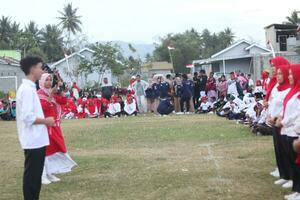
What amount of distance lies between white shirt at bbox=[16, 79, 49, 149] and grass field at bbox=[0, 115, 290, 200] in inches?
52.6

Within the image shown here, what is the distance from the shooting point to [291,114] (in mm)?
6332

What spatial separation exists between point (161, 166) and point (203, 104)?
12540 millimetres

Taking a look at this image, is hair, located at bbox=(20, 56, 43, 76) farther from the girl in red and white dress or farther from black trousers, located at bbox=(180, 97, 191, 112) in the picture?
black trousers, located at bbox=(180, 97, 191, 112)

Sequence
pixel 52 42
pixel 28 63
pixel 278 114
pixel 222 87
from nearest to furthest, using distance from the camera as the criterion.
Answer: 1. pixel 28 63
2. pixel 278 114
3. pixel 222 87
4. pixel 52 42

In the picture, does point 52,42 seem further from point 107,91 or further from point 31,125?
point 31,125

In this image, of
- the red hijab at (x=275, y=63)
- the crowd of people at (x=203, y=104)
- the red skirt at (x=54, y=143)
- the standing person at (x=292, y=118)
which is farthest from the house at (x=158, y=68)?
the standing person at (x=292, y=118)

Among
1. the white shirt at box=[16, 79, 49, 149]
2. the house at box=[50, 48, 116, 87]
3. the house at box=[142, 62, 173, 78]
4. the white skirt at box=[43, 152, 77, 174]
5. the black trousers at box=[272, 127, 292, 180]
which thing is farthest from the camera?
the house at box=[142, 62, 173, 78]

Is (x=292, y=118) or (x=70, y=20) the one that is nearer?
(x=292, y=118)

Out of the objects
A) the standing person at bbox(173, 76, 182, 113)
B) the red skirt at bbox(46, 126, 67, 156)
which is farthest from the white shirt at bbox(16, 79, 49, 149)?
the standing person at bbox(173, 76, 182, 113)

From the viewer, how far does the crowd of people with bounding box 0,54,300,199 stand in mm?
6613

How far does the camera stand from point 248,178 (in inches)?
305

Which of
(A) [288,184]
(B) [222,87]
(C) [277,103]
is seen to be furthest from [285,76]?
(B) [222,87]

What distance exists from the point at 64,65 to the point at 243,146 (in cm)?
4444

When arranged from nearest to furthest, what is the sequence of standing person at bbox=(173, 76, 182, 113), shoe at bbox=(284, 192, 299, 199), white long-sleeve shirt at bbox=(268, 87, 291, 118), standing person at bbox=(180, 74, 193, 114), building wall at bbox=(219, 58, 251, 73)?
shoe at bbox=(284, 192, 299, 199) < white long-sleeve shirt at bbox=(268, 87, 291, 118) < standing person at bbox=(180, 74, 193, 114) < standing person at bbox=(173, 76, 182, 113) < building wall at bbox=(219, 58, 251, 73)
